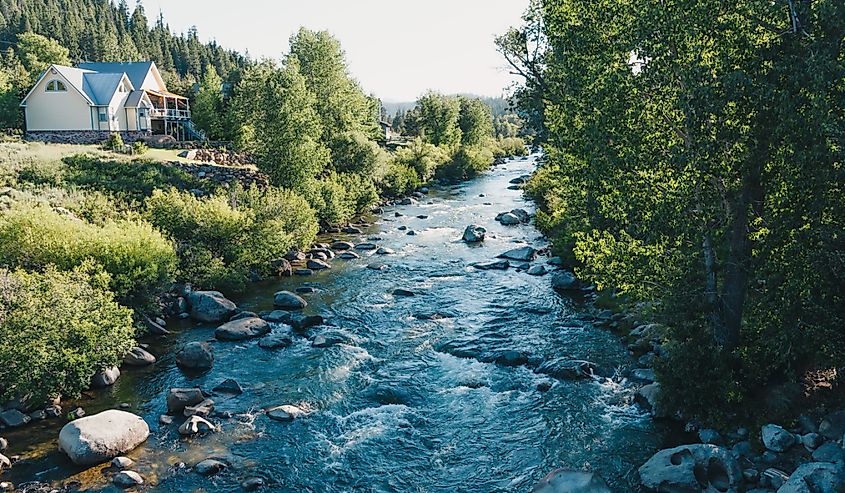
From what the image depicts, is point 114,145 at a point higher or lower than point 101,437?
higher

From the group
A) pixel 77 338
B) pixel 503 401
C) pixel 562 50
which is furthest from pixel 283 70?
pixel 503 401

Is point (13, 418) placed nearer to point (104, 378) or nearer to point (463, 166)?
point (104, 378)

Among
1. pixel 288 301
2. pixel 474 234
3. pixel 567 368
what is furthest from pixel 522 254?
pixel 567 368

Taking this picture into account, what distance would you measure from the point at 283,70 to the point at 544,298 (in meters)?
26.8

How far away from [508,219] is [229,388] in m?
30.3

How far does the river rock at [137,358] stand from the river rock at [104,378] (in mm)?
1095

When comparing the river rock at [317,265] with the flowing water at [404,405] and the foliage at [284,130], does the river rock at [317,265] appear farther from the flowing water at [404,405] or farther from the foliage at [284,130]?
the foliage at [284,130]

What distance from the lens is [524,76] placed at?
126ft

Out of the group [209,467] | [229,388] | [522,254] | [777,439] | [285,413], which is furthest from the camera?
[522,254]

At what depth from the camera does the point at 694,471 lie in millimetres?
13273

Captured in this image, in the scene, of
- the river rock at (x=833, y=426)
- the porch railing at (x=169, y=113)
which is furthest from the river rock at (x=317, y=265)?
the porch railing at (x=169, y=113)

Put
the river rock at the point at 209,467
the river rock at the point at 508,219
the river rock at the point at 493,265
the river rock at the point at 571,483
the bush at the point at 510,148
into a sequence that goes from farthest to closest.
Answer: the bush at the point at 510,148, the river rock at the point at 508,219, the river rock at the point at 493,265, the river rock at the point at 209,467, the river rock at the point at 571,483

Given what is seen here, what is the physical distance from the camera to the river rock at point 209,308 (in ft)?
82.3

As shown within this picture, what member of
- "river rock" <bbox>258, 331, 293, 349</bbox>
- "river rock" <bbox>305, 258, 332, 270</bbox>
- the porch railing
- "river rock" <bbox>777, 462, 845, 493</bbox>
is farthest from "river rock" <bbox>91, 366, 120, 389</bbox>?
the porch railing
